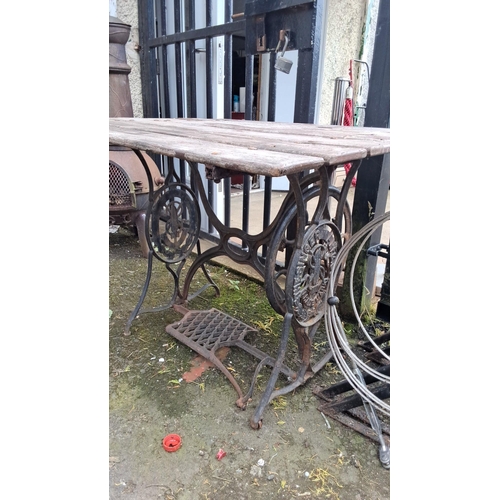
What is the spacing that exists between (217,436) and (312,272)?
0.68 meters

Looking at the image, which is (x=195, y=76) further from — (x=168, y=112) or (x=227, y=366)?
(x=227, y=366)

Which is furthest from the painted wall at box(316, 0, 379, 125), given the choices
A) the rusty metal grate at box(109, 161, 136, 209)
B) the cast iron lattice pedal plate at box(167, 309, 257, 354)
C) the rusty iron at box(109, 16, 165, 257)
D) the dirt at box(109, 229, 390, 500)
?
the dirt at box(109, 229, 390, 500)

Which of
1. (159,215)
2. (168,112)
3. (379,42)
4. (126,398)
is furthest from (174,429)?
(168,112)

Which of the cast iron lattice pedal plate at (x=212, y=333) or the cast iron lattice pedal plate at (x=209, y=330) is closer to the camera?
the cast iron lattice pedal plate at (x=212, y=333)

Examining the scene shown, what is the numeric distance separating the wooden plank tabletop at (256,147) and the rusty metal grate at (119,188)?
130 centimetres

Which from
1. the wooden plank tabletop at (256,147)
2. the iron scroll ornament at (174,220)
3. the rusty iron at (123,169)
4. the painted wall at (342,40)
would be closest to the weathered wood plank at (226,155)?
the wooden plank tabletop at (256,147)

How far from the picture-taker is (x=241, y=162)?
0.94 meters

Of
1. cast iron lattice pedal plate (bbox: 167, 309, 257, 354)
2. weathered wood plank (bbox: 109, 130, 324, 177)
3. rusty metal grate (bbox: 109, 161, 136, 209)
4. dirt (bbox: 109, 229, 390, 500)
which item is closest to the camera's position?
weathered wood plank (bbox: 109, 130, 324, 177)

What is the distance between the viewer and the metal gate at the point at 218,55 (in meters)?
2.08

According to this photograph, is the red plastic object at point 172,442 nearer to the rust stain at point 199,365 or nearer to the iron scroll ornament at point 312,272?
the rust stain at point 199,365

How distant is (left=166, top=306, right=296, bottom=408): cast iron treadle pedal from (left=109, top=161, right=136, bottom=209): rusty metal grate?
3.36 ft

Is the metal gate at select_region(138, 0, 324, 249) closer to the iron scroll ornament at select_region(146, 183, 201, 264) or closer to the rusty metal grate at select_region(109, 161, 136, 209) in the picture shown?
the rusty metal grate at select_region(109, 161, 136, 209)

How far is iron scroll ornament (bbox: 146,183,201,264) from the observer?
1.99 meters

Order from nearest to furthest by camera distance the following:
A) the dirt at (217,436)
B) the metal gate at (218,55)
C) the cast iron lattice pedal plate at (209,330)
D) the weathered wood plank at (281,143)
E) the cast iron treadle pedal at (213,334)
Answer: the weathered wood plank at (281,143)
the dirt at (217,436)
the cast iron treadle pedal at (213,334)
the cast iron lattice pedal plate at (209,330)
the metal gate at (218,55)
